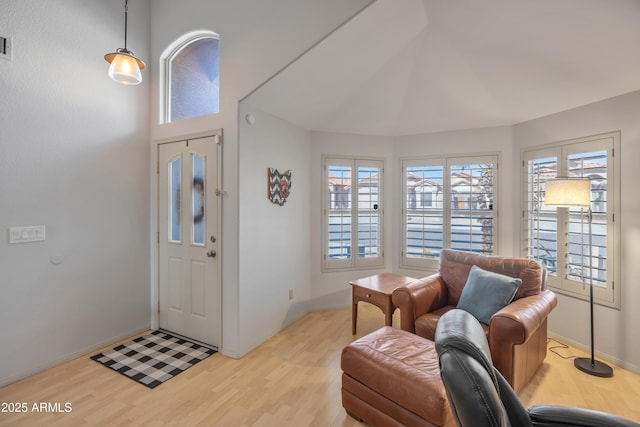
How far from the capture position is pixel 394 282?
3.26m

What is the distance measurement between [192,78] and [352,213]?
98.0 inches

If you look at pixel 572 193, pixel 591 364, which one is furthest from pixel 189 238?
pixel 591 364

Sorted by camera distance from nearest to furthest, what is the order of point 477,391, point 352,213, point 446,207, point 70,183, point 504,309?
1. point 477,391
2. point 504,309
3. point 70,183
4. point 446,207
5. point 352,213

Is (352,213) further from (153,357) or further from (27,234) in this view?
(27,234)

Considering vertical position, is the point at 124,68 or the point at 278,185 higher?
the point at 124,68

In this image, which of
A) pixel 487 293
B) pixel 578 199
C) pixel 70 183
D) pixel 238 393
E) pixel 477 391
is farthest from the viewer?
pixel 70 183


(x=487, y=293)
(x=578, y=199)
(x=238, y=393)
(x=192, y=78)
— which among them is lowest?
(x=238, y=393)

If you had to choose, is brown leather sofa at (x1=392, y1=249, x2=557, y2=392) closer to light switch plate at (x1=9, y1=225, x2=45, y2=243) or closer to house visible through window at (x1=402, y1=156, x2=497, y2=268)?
house visible through window at (x1=402, y1=156, x2=497, y2=268)

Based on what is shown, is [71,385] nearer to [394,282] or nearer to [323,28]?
[394,282]

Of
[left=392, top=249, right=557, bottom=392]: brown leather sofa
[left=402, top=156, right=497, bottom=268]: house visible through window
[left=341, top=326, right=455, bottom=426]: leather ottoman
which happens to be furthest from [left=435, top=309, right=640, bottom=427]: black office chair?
[left=402, top=156, right=497, bottom=268]: house visible through window

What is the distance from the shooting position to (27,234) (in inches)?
95.7

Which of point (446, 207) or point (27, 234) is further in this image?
point (446, 207)

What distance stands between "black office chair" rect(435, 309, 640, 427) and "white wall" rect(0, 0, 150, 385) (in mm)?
3202

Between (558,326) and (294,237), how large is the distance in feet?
9.85
